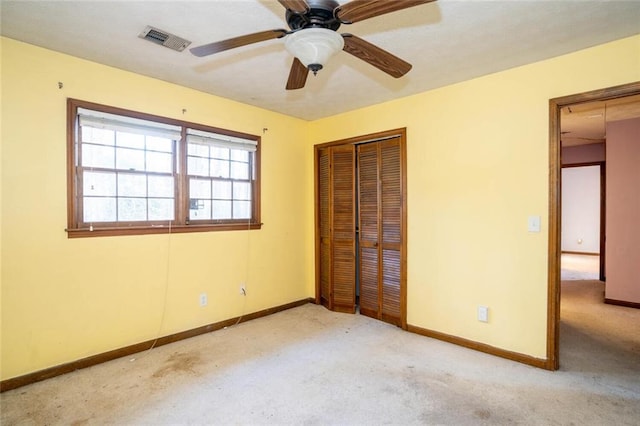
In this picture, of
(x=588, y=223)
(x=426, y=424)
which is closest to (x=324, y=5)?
(x=426, y=424)

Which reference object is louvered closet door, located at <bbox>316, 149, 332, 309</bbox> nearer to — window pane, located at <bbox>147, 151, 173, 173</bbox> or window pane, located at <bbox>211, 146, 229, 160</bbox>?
window pane, located at <bbox>211, 146, 229, 160</bbox>

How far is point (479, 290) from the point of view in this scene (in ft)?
9.72

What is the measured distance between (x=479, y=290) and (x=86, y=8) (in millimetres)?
3591

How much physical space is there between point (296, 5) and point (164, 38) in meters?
1.34

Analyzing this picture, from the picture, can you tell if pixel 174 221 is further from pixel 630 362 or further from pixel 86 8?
pixel 630 362

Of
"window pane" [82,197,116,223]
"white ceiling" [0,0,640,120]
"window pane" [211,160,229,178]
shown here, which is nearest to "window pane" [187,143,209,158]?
"window pane" [211,160,229,178]

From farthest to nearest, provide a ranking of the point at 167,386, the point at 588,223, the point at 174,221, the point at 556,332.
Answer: the point at 588,223, the point at 174,221, the point at 556,332, the point at 167,386

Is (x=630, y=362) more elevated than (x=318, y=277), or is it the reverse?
(x=318, y=277)

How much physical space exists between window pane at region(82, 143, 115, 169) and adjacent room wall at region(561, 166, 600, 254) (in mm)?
9486

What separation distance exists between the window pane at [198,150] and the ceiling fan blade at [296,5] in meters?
2.21

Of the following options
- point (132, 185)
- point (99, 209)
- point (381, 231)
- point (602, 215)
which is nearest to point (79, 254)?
point (99, 209)

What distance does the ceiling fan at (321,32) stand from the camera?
142 cm

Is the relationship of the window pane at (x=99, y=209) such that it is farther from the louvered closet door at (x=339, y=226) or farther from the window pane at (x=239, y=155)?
the louvered closet door at (x=339, y=226)

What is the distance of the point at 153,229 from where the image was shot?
3000mm
